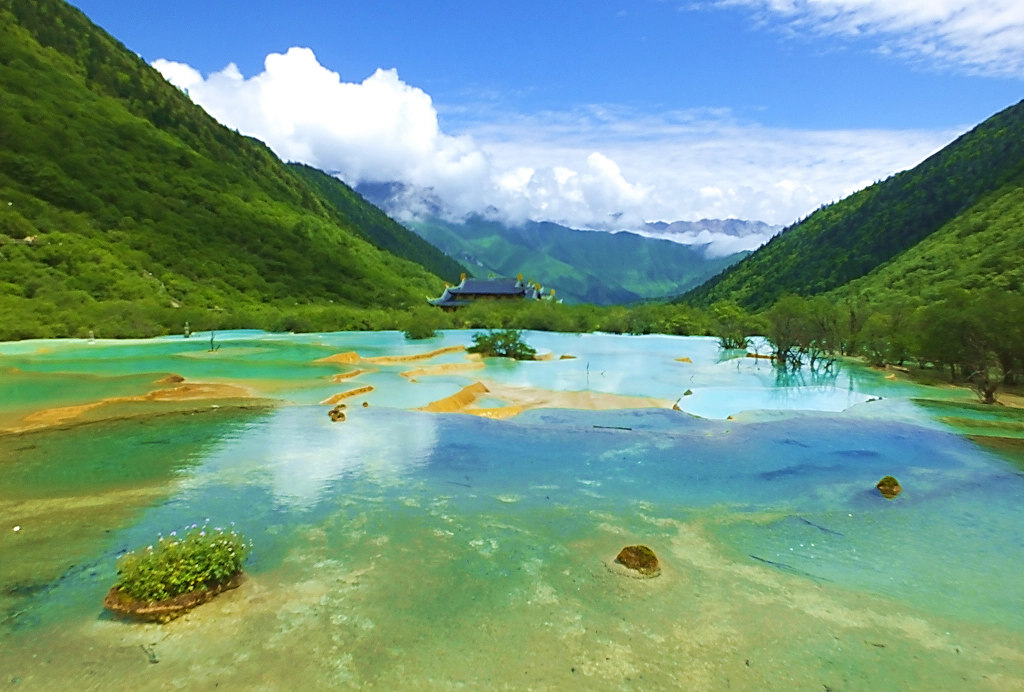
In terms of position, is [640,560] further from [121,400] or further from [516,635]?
[121,400]

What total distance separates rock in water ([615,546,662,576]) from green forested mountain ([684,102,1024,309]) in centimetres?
4342

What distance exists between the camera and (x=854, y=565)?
28.6 ft

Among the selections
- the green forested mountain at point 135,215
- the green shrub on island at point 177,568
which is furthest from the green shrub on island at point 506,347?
the green shrub on island at point 177,568

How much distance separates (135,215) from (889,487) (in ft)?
280

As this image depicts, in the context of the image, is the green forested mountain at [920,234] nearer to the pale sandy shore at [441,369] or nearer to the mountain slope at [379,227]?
the pale sandy shore at [441,369]

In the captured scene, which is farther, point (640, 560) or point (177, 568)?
point (640, 560)

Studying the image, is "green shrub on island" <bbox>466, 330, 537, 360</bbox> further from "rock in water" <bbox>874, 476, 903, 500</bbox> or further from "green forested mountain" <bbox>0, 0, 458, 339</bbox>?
"green forested mountain" <bbox>0, 0, 458, 339</bbox>

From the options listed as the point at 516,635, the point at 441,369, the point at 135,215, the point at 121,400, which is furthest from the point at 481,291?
the point at 516,635

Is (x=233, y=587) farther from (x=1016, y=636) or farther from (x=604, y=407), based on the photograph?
(x=604, y=407)

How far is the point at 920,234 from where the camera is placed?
7919 cm

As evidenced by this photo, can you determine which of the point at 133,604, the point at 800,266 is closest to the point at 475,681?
the point at 133,604

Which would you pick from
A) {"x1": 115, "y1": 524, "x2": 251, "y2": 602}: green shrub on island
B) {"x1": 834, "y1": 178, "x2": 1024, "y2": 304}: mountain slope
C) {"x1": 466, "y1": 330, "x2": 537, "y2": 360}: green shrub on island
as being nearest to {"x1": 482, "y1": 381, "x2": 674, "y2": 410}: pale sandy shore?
{"x1": 115, "y1": 524, "x2": 251, "y2": 602}: green shrub on island

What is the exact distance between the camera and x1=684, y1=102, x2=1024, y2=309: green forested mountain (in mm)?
53875

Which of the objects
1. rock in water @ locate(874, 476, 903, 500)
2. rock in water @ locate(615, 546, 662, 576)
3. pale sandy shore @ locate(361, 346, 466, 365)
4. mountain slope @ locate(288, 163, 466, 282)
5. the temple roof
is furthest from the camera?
mountain slope @ locate(288, 163, 466, 282)
